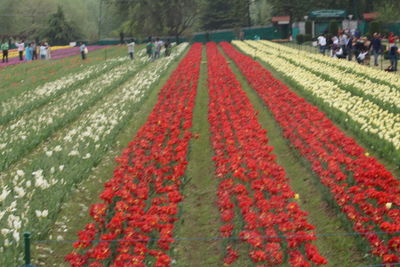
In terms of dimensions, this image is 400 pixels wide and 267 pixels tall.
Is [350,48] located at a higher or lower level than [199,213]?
higher

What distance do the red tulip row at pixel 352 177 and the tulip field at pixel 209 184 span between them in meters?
0.03

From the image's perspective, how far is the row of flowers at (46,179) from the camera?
6840 mm

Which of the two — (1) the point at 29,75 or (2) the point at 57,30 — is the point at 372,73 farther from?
(2) the point at 57,30

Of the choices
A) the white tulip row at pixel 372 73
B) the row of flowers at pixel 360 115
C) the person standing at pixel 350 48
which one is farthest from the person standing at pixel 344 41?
the row of flowers at pixel 360 115

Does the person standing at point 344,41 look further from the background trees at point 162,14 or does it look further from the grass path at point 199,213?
the background trees at point 162,14

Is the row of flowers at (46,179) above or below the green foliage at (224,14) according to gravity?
below

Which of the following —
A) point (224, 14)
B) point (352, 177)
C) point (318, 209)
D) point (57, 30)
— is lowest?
point (318, 209)

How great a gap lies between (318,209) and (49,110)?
1088cm

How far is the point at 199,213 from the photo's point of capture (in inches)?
342

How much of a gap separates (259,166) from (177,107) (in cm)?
734

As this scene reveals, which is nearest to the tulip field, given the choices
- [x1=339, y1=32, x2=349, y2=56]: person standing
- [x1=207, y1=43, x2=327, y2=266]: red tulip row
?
[x1=207, y1=43, x2=327, y2=266]: red tulip row

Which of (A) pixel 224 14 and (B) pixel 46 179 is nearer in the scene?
(B) pixel 46 179

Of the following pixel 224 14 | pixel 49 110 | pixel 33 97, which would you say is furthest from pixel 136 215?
pixel 224 14

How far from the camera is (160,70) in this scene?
28750 mm
